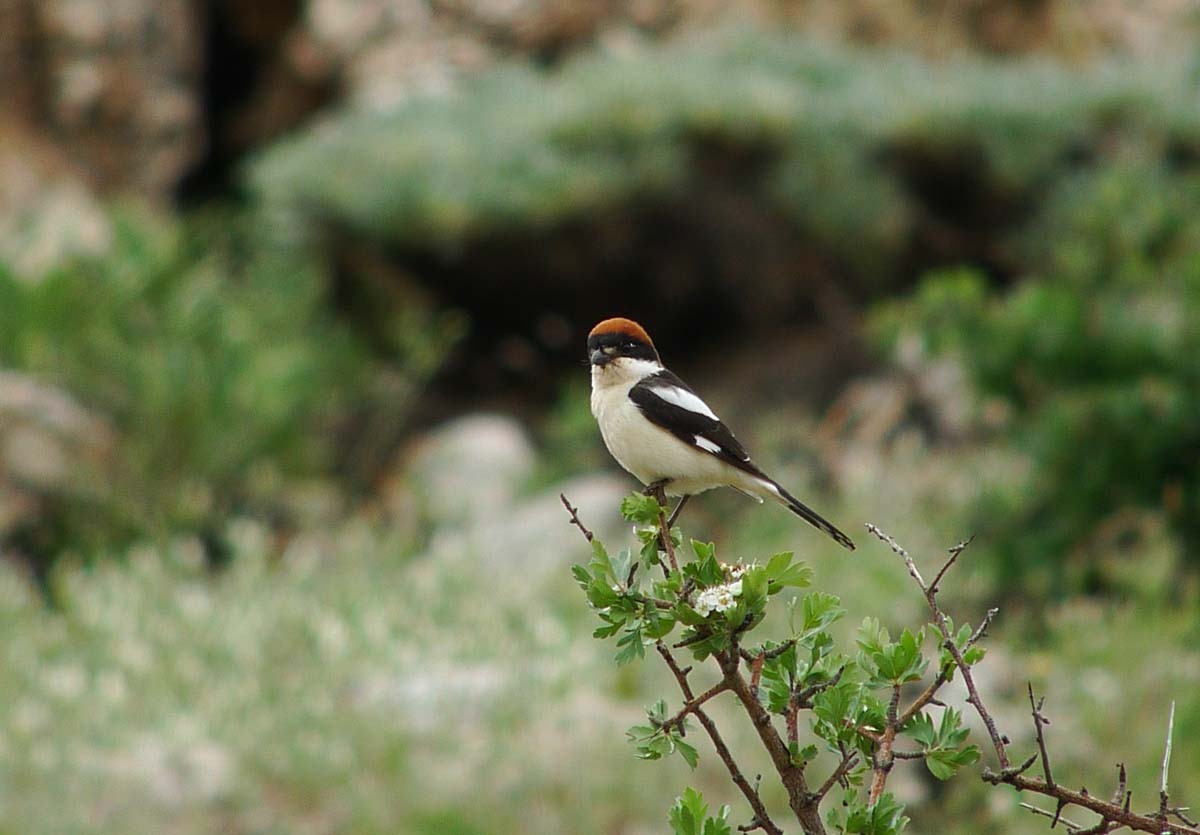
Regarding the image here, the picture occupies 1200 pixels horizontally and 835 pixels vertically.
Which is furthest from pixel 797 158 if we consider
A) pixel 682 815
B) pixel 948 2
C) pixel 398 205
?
pixel 682 815

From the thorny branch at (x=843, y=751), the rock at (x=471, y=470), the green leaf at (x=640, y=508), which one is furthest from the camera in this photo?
the rock at (x=471, y=470)

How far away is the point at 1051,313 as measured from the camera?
215 inches

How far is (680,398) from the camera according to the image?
7.73 feet

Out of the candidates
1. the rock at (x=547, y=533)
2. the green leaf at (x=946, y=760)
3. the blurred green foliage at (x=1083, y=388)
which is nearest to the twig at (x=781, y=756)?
the green leaf at (x=946, y=760)

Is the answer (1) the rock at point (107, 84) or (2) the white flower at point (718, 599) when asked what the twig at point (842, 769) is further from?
(1) the rock at point (107, 84)

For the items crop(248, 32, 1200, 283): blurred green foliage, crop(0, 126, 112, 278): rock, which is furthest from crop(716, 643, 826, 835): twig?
crop(0, 126, 112, 278): rock

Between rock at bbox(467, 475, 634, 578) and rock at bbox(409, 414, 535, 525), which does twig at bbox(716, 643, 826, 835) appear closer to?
rock at bbox(467, 475, 634, 578)

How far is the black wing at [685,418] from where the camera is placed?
2.32 m

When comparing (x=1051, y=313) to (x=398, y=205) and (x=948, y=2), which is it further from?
(x=948, y=2)

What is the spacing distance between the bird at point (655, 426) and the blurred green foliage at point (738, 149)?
5.61m

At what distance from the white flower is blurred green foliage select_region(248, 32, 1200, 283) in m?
6.52

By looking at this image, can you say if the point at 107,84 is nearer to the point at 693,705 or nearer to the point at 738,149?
the point at 738,149

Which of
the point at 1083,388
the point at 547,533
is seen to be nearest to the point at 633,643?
the point at 1083,388

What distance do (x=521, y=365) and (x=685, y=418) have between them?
21.7 feet
